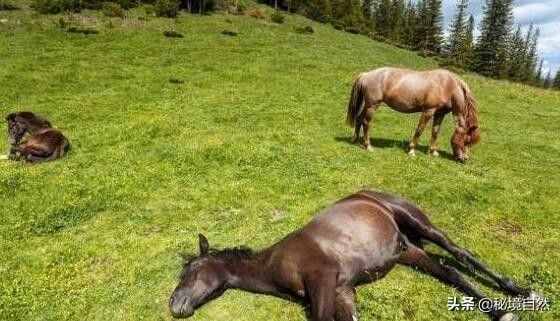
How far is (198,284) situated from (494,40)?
90.6 meters

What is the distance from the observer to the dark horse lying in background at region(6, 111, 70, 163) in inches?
697

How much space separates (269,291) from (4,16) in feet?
150

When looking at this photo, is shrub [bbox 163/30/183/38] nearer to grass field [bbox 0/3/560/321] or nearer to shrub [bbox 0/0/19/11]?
grass field [bbox 0/3/560/321]

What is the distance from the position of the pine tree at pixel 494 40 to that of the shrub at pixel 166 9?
5702 centimetres

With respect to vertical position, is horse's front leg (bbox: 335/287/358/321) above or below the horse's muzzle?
above

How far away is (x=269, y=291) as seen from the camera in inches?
348

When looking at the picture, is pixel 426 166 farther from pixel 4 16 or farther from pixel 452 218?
pixel 4 16

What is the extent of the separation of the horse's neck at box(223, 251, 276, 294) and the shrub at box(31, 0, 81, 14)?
153ft

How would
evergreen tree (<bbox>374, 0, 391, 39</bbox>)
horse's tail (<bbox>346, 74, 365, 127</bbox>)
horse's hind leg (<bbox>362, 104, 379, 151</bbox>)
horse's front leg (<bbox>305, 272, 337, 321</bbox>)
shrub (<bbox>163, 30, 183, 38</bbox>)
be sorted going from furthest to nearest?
evergreen tree (<bbox>374, 0, 391, 39</bbox>)
shrub (<bbox>163, 30, 183, 38</bbox>)
horse's tail (<bbox>346, 74, 365, 127</bbox>)
horse's hind leg (<bbox>362, 104, 379, 151</bbox>)
horse's front leg (<bbox>305, 272, 337, 321</bbox>)

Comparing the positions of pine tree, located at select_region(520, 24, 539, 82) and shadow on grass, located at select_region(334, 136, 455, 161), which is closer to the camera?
shadow on grass, located at select_region(334, 136, 455, 161)

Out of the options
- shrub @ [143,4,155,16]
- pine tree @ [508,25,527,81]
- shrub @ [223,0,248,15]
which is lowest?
pine tree @ [508,25,527,81]

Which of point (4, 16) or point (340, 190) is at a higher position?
point (4, 16)

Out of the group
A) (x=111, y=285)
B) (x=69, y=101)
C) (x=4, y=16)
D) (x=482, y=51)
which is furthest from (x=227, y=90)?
(x=482, y=51)

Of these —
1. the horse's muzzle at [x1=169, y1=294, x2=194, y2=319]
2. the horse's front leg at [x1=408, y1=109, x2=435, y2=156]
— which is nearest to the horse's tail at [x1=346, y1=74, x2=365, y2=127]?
the horse's front leg at [x1=408, y1=109, x2=435, y2=156]
